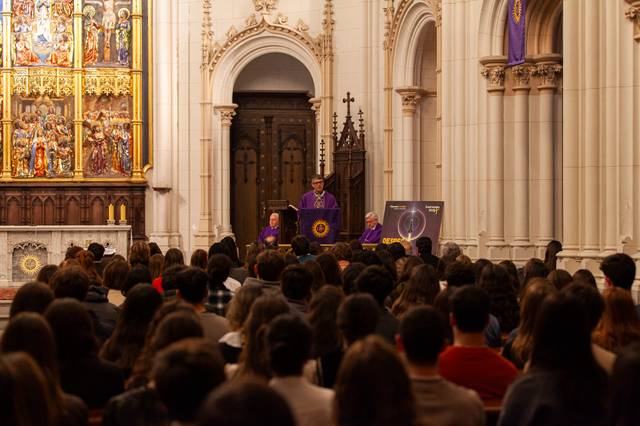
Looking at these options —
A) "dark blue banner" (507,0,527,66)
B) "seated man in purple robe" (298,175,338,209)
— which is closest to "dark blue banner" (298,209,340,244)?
"seated man in purple robe" (298,175,338,209)

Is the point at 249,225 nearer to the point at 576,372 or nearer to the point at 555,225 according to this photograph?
the point at 555,225

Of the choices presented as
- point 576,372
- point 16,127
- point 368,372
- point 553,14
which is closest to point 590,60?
point 553,14

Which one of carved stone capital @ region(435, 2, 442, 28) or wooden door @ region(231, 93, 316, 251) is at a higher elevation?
carved stone capital @ region(435, 2, 442, 28)

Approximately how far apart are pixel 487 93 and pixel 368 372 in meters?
13.9

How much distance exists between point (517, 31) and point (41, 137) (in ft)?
38.9

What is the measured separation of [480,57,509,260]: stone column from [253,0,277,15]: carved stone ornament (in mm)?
7611

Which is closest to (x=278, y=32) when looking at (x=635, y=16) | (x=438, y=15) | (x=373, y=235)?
(x=438, y=15)

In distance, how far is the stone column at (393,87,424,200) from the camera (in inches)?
826

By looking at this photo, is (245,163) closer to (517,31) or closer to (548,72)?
(548,72)

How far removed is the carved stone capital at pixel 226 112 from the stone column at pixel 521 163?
8251mm

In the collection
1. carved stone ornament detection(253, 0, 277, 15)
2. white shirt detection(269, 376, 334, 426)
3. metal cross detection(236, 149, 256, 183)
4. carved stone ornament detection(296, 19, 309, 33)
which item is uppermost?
carved stone ornament detection(253, 0, 277, 15)

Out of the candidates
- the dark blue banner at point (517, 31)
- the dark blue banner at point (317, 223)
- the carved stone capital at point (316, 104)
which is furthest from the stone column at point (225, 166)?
the dark blue banner at point (517, 31)

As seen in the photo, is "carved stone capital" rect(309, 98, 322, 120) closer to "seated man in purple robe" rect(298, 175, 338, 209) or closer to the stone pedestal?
the stone pedestal

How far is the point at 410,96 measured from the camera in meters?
21.0
